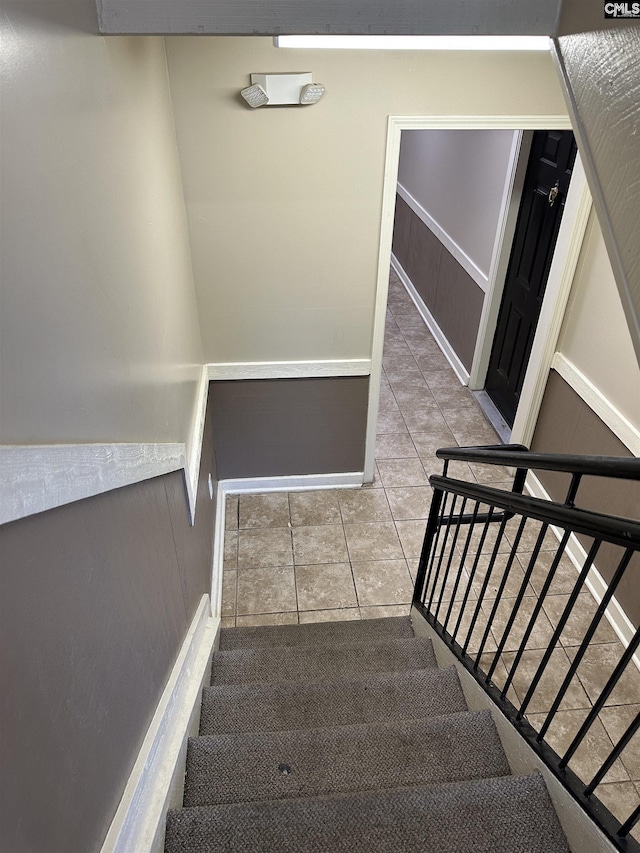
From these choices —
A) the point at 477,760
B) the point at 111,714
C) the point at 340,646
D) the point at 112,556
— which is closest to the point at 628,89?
the point at 112,556

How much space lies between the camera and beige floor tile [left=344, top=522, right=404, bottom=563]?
3387 mm

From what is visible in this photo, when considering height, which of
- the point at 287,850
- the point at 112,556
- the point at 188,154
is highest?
the point at 188,154

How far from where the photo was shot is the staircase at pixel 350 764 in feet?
4.49

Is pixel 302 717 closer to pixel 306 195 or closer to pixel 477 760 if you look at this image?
pixel 477 760

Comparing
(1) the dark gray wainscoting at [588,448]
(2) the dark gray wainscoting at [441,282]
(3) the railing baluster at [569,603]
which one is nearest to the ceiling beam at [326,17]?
(3) the railing baluster at [569,603]

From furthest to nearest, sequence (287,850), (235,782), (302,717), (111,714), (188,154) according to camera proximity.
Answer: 1. (188,154)
2. (302,717)
3. (235,782)
4. (287,850)
5. (111,714)

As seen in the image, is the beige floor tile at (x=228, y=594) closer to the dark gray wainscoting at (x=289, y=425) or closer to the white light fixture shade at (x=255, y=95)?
the dark gray wainscoting at (x=289, y=425)

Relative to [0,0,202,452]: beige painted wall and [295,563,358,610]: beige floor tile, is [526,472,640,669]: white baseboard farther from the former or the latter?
[0,0,202,452]: beige painted wall

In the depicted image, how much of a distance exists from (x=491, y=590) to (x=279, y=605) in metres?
1.12

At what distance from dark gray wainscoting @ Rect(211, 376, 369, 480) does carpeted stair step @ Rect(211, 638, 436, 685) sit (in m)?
1.43

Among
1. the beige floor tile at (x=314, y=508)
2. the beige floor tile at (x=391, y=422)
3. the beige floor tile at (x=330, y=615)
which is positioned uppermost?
the beige floor tile at (x=391, y=422)

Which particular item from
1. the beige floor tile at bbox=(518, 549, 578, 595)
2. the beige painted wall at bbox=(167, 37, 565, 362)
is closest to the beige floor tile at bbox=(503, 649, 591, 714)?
the beige floor tile at bbox=(518, 549, 578, 595)

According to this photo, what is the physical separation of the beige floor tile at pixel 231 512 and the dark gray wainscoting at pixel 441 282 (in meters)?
2.31

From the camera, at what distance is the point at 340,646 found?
99.3 inches
